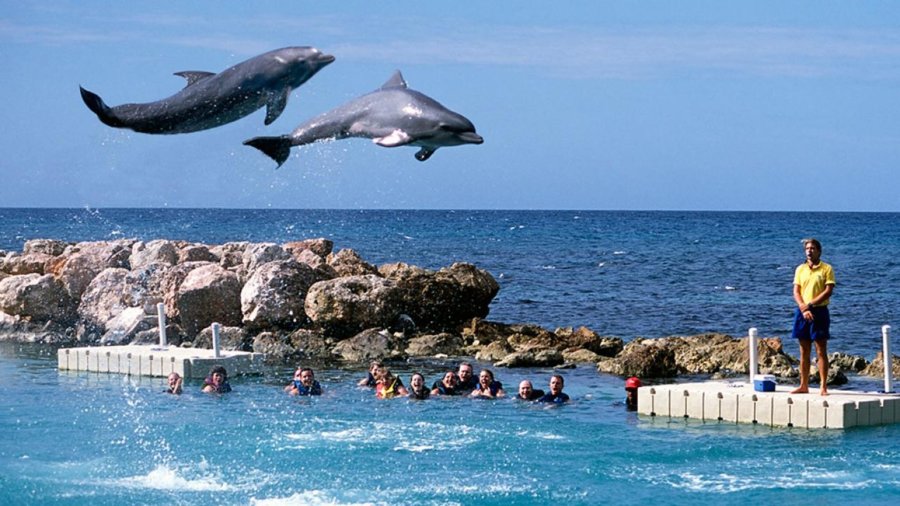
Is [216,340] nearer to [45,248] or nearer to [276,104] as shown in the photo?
[45,248]

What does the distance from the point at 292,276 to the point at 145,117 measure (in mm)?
22473

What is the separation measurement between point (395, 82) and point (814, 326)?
35.8ft

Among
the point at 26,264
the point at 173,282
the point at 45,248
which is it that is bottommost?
the point at 173,282

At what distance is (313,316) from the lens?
30141 millimetres

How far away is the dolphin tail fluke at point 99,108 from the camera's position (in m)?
8.30

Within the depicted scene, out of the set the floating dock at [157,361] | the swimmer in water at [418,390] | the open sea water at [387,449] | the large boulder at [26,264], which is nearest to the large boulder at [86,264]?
the large boulder at [26,264]

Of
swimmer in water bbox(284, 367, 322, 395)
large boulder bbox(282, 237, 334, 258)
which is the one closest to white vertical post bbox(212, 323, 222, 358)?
swimmer in water bbox(284, 367, 322, 395)

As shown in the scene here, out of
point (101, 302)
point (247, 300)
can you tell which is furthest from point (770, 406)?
point (101, 302)

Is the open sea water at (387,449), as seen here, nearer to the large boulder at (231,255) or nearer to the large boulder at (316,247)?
the large boulder at (231,255)

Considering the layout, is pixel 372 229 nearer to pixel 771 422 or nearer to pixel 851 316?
pixel 851 316

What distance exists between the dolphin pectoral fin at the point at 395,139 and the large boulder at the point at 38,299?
27324mm

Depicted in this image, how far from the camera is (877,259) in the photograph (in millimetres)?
81500

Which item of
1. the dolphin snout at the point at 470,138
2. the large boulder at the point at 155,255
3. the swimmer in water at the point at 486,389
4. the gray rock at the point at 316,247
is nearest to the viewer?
the dolphin snout at the point at 470,138

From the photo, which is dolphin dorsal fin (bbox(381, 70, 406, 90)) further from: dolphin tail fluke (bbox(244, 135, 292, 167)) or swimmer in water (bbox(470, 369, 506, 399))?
swimmer in water (bbox(470, 369, 506, 399))
